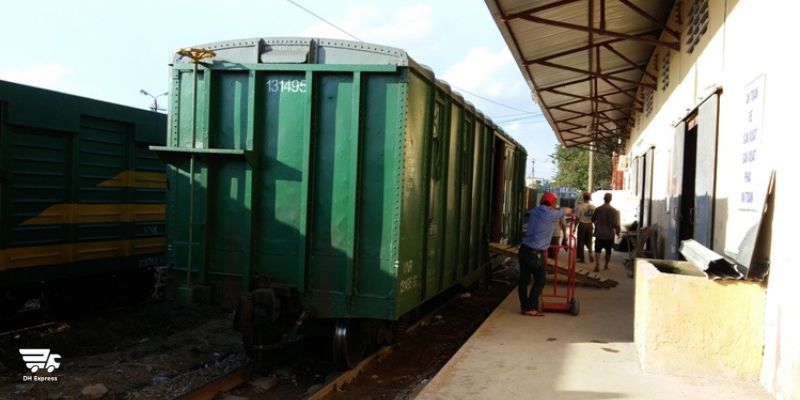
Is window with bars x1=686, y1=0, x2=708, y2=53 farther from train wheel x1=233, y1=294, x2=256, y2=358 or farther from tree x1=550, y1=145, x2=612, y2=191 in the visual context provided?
tree x1=550, y1=145, x2=612, y2=191

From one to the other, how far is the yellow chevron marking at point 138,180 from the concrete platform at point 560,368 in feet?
17.8

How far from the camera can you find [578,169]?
61750 mm

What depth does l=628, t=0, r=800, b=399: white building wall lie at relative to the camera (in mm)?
4395

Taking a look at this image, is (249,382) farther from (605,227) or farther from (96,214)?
(605,227)

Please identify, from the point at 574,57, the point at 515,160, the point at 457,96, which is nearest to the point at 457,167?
the point at 457,96

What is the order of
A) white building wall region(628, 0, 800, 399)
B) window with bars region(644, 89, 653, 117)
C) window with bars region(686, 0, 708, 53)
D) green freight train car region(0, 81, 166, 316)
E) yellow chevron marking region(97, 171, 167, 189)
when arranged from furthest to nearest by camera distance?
1. window with bars region(644, 89, 653, 117)
2. yellow chevron marking region(97, 171, 167, 189)
3. window with bars region(686, 0, 708, 53)
4. green freight train car region(0, 81, 166, 316)
5. white building wall region(628, 0, 800, 399)

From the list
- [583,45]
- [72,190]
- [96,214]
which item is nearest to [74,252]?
[96,214]

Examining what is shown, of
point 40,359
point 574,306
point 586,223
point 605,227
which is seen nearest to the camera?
point 40,359

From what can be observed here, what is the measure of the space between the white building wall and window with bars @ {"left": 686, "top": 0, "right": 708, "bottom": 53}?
6.8 inches

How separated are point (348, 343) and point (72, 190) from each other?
4389 mm

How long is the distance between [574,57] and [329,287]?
10.2 m

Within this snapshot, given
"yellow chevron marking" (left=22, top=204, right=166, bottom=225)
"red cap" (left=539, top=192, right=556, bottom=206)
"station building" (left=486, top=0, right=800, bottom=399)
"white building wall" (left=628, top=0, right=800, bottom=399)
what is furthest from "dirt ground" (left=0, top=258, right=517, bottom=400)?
"white building wall" (left=628, top=0, right=800, bottom=399)

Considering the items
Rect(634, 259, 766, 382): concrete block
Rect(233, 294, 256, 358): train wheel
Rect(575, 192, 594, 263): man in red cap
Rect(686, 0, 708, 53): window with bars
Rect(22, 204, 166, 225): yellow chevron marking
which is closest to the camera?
Rect(634, 259, 766, 382): concrete block

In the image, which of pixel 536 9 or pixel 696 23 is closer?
pixel 696 23
